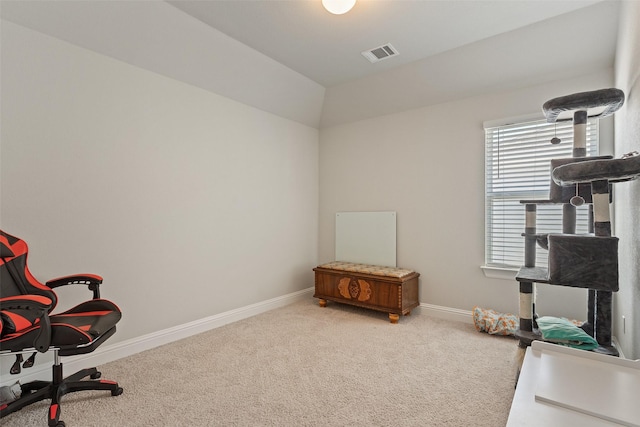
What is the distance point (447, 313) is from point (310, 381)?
185 centimetres

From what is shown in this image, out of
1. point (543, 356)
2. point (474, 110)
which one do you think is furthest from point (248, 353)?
point (474, 110)

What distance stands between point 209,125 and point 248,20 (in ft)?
3.34

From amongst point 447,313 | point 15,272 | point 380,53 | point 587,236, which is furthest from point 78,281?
point 447,313

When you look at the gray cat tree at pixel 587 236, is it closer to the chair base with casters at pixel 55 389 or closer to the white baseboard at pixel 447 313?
the white baseboard at pixel 447 313

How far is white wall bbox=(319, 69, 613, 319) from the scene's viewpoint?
9.51ft

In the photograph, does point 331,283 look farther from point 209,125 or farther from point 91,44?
point 91,44

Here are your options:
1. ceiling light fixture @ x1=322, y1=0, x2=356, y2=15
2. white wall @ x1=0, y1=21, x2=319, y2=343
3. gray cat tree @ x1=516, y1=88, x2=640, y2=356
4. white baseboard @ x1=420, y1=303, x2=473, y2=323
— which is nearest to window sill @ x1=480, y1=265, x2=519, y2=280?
white baseboard @ x1=420, y1=303, x2=473, y2=323

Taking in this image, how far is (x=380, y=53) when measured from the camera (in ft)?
9.72

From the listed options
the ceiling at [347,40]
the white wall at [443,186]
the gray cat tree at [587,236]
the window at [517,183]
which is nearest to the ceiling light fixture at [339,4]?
the ceiling at [347,40]

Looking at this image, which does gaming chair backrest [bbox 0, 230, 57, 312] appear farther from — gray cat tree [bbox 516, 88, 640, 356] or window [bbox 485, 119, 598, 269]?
window [bbox 485, 119, 598, 269]

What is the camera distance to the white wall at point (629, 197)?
1.69 m

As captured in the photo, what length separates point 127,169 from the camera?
98.1 inches

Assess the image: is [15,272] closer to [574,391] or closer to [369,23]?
[574,391]

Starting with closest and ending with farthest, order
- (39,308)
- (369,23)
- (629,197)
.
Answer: (39,308)
(629,197)
(369,23)
